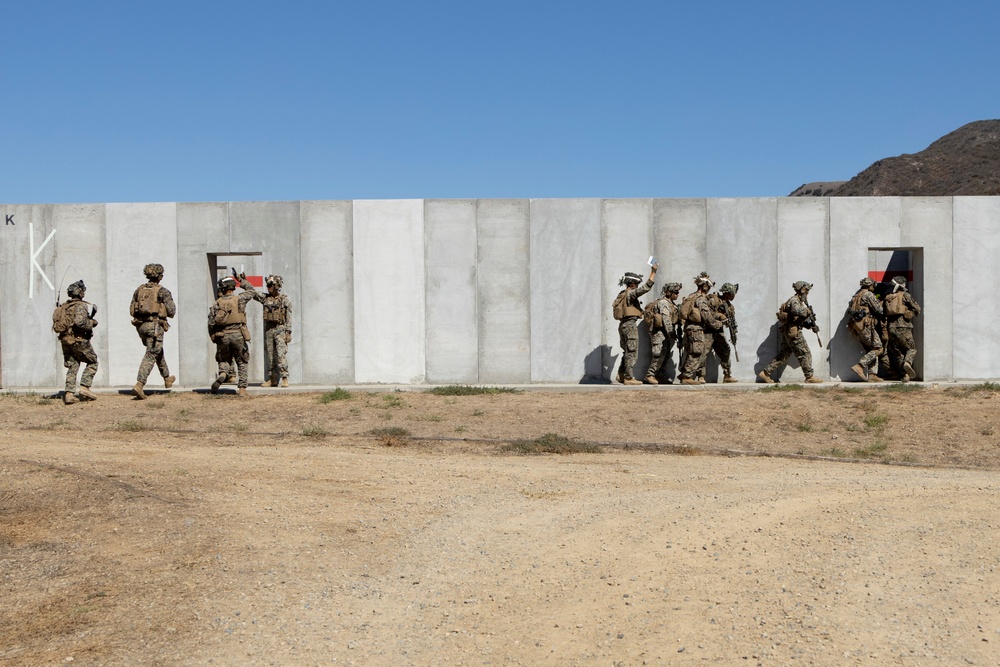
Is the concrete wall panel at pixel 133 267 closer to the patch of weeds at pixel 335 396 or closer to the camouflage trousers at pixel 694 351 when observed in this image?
the patch of weeds at pixel 335 396

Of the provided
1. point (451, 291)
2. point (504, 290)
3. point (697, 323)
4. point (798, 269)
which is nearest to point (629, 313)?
point (697, 323)

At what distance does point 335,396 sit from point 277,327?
2.13 meters

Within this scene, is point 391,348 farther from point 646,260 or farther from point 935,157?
point 935,157

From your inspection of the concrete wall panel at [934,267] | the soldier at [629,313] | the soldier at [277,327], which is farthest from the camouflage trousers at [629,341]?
the soldier at [277,327]

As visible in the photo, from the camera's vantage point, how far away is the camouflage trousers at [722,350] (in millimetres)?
15727

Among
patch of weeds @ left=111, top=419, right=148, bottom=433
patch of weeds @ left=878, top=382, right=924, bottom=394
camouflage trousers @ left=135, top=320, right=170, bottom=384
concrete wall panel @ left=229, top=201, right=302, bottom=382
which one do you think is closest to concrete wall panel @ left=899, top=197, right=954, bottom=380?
patch of weeds @ left=878, top=382, right=924, bottom=394

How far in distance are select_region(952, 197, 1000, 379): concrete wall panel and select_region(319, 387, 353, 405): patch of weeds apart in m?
10.1

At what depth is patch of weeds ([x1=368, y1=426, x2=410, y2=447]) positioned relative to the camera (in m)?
11.0

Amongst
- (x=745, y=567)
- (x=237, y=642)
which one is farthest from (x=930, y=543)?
(x=237, y=642)

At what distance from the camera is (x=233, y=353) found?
1440cm

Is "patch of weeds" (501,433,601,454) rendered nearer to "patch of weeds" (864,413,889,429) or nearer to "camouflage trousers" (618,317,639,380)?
"patch of weeds" (864,413,889,429)

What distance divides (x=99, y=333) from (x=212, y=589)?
39.7 ft

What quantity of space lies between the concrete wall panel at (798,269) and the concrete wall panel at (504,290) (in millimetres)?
4059

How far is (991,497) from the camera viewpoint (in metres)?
7.64
